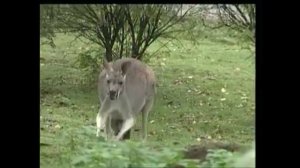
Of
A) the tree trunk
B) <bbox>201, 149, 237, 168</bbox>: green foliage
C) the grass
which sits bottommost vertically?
<bbox>201, 149, 237, 168</bbox>: green foliage

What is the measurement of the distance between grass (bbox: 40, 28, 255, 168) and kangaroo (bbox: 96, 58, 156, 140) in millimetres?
35

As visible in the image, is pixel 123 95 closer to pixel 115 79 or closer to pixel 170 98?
pixel 115 79

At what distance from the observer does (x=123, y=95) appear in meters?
2.56

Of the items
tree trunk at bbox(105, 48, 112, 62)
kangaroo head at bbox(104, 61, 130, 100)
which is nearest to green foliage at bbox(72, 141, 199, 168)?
kangaroo head at bbox(104, 61, 130, 100)

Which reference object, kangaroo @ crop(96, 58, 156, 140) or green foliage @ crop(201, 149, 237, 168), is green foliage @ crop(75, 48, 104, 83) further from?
green foliage @ crop(201, 149, 237, 168)

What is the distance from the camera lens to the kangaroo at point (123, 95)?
251 centimetres

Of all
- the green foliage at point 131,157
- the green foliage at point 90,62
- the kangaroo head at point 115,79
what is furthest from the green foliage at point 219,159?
the green foliage at point 90,62

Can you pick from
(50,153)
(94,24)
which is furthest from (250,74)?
(50,153)

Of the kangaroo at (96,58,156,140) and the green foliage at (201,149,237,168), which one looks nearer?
the green foliage at (201,149,237,168)

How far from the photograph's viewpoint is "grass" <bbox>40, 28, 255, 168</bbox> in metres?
2.45

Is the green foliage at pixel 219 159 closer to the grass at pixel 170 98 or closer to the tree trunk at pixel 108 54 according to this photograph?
the grass at pixel 170 98

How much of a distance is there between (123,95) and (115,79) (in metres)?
0.08

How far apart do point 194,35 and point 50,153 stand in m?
0.75

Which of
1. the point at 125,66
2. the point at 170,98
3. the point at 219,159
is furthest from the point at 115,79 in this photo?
the point at 219,159
